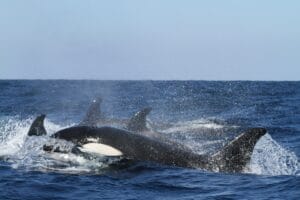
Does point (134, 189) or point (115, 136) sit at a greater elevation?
point (115, 136)

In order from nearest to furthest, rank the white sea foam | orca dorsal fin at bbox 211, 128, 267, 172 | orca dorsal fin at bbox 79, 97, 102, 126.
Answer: the white sea foam < orca dorsal fin at bbox 211, 128, 267, 172 < orca dorsal fin at bbox 79, 97, 102, 126

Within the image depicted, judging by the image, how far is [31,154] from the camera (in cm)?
1426

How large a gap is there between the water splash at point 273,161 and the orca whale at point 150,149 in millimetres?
433

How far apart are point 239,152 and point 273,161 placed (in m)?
Answer: 1.99

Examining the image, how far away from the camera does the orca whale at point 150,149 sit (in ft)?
42.4

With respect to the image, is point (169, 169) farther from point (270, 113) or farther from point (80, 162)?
point (270, 113)

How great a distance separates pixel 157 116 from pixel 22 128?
11.6 m

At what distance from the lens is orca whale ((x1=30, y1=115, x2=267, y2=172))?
509 inches

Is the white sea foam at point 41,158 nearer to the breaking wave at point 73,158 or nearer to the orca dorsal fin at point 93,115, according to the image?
the breaking wave at point 73,158

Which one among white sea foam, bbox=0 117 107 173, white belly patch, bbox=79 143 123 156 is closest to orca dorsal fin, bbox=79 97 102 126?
white sea foam, bbox=0 117 107 173

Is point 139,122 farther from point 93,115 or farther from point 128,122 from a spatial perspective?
point 93,115

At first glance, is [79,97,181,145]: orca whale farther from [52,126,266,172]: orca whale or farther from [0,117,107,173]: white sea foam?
[0,117,107,173]: white sea foam

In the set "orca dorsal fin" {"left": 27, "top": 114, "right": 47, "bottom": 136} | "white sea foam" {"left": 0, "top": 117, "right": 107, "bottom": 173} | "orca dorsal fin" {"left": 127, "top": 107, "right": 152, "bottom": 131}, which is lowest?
"white sea foam" {"left": 0, "top": 117, "right": 107, "bottom": 173}

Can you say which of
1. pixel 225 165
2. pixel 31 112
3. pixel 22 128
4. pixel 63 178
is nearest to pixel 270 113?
pixel 31 112
